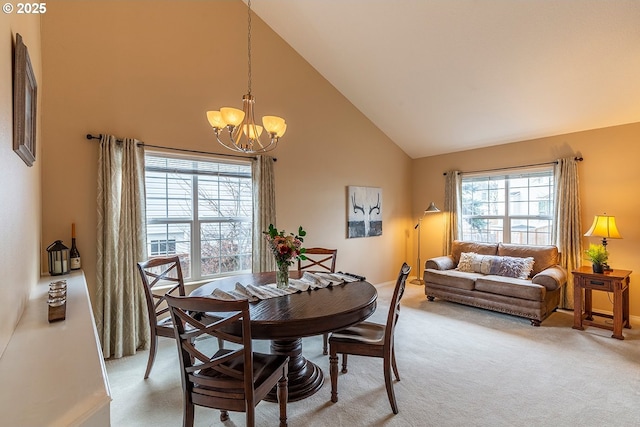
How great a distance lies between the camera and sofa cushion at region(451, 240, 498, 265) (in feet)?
15.3

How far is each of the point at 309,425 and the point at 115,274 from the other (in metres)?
2.24

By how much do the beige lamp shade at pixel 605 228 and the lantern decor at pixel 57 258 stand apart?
5.52 metres

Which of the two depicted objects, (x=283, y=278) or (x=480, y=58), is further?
(x=480, y=58)

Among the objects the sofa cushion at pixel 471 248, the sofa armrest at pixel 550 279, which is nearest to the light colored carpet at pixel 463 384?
the sofa armrest at pixel 550 279

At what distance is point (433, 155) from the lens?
18.7 feet

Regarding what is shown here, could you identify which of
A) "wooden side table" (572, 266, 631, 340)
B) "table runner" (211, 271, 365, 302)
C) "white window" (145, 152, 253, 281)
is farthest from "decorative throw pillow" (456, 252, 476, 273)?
"white window" (145, 152, 253, 281)

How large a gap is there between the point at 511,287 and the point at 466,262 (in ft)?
2.75

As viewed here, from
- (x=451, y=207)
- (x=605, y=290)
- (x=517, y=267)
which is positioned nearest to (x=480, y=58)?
(x=451, y=207)

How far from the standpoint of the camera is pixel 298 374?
7.87ft

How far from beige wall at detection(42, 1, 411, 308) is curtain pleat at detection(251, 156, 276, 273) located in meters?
0.25

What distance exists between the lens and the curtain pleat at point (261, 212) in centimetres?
380

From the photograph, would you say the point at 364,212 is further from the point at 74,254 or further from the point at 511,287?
the point at 74,254

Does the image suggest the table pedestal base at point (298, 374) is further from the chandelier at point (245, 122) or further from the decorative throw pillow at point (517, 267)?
the decorative throw pillow at point (517, 267)

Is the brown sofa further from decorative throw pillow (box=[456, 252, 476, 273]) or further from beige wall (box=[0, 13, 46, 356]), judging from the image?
beige wall (box=[0, 13, 46, 356])
